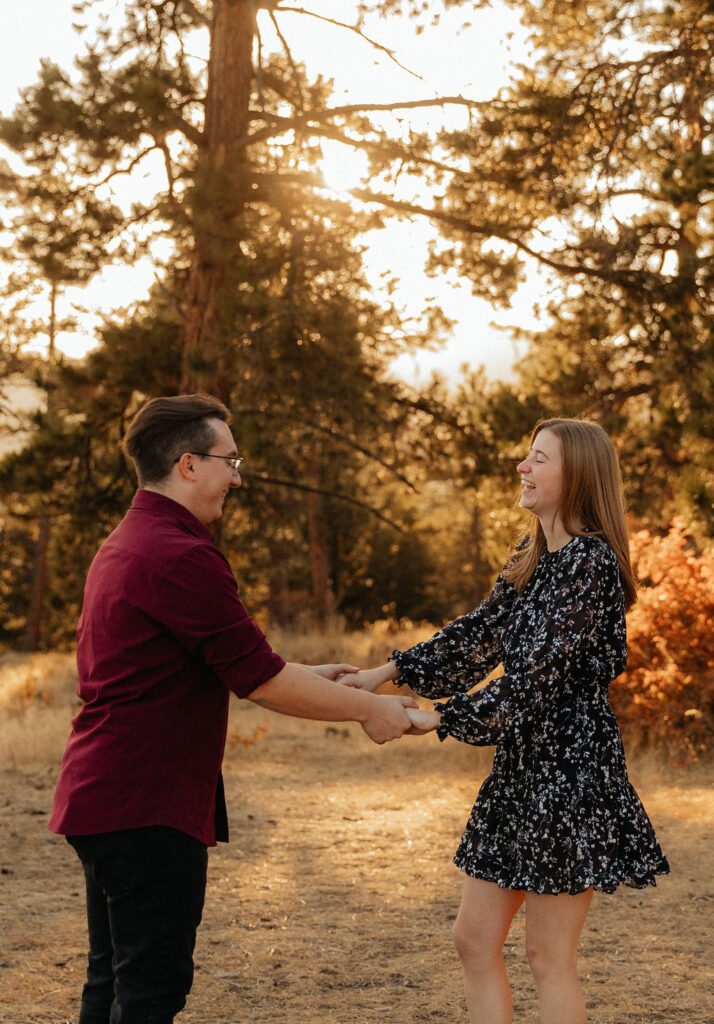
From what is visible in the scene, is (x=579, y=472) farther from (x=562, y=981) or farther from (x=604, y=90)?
(x=604, y=90)

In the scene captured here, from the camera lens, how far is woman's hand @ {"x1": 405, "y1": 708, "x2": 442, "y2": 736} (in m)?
3.12

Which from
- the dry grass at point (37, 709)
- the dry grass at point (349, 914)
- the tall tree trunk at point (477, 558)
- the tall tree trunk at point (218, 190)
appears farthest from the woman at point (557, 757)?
the tall tree trunk at point (477, 558)

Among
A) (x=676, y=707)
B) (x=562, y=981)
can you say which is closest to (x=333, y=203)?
(x=676, y=707)

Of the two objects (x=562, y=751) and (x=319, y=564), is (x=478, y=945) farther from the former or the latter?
(x=319, y=564)

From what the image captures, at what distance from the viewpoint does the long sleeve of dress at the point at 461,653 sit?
3.38 meters

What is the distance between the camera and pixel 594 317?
1046 centimetres

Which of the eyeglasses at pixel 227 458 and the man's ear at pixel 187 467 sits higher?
the eyeglasses at pixel 227 458

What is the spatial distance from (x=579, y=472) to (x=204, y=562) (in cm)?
116

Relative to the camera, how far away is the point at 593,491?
312 centimetres

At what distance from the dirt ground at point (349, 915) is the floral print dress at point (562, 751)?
4.81 feet

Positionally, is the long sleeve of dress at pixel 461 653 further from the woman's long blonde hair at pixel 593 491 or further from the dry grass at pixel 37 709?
the dry grass at pixel 37 709

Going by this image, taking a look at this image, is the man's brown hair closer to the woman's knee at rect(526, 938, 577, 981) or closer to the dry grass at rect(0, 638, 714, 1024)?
the woman's knee at rect(526, 938, 577, 981)

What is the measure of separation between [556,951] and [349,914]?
8.85ft

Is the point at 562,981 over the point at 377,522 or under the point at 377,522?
under
